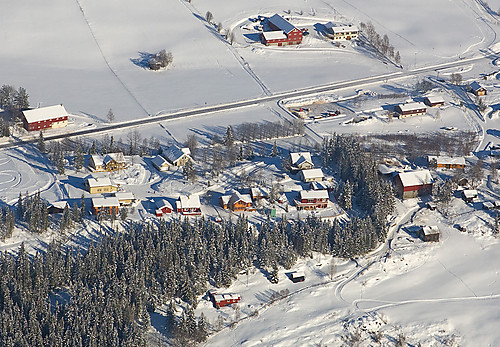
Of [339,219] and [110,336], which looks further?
[339,219]

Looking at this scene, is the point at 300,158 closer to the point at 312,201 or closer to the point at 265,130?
the point at 312,201

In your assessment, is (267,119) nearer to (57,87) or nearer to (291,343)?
(57,87)

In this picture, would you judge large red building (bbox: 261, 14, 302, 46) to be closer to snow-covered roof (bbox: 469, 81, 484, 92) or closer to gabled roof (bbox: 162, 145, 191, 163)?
snow-covered roof (bbox: 469, 81, 484, 92)

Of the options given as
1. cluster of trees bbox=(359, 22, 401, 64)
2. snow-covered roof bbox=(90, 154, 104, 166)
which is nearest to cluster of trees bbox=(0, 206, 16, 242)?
snow-covered roof bbox=(90, 154, 104, 166)

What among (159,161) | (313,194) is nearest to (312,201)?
(313,194)

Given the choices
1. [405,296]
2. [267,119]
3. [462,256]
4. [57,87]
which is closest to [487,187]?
[462,256]

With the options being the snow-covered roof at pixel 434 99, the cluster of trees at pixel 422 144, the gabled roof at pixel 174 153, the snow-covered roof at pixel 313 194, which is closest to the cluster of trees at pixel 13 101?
the gabled roof at pixel 174 153

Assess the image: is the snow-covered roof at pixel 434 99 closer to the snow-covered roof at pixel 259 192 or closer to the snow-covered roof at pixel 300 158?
the snow-covered roof at pixel 300 158
